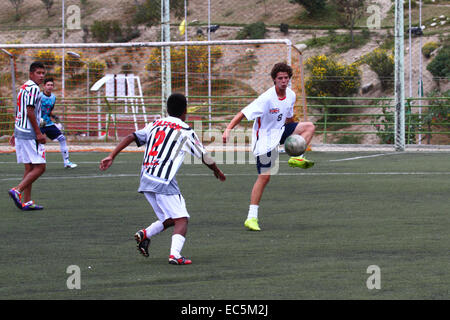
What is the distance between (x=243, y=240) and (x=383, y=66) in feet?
157

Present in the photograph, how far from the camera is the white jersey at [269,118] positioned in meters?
9.62

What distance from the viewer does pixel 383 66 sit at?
54.5 m

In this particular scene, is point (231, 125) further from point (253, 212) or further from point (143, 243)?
point (143, 243)

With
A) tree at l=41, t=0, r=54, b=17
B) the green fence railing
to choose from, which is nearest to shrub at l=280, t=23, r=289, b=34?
the green fence railing

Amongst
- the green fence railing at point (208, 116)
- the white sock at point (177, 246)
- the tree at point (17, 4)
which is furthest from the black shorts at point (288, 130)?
the tree at point (17, 4)

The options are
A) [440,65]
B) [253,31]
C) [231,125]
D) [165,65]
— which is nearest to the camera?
[231,125]

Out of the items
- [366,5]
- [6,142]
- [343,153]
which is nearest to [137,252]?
[343,153]

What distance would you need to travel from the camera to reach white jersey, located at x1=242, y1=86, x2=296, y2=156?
A: 31.6ft

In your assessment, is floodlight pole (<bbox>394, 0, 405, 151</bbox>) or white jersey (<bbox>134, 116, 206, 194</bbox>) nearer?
white jersey (<bbox>134, 116, 206, 194</bbox>)

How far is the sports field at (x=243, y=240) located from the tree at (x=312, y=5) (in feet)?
181

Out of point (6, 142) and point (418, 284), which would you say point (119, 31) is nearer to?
point (6, 142)

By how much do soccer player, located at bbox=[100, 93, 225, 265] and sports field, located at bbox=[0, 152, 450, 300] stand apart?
0.38 meters

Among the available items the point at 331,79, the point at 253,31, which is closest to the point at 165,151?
the point at 331,79

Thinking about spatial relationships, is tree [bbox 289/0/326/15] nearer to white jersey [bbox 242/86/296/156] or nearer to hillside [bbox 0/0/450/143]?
hillside [bbox 0/0/450/143]
